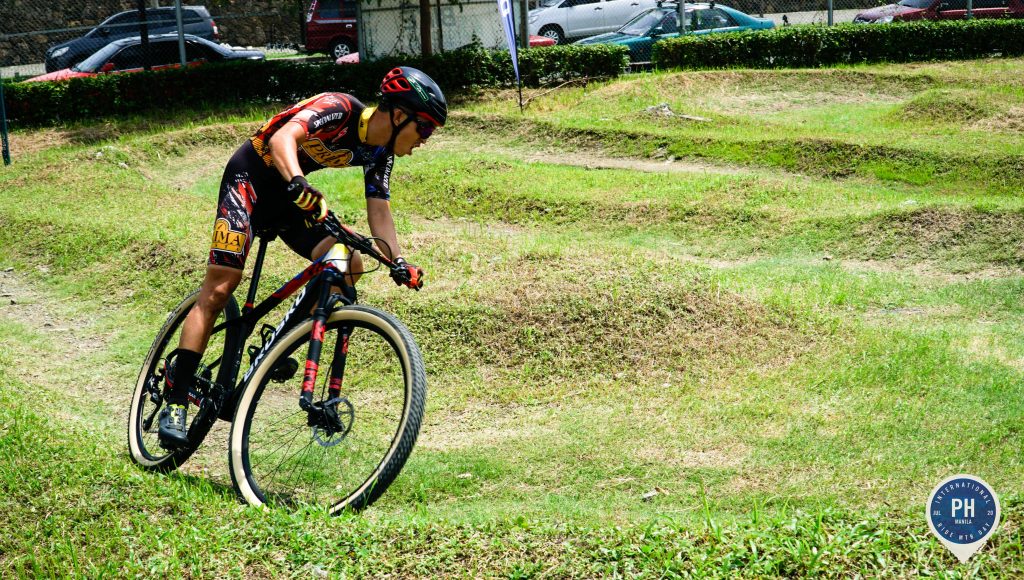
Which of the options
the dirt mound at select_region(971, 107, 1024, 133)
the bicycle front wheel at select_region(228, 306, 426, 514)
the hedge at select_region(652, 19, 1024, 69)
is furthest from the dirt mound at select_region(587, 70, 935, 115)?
the bicycle front wheel at select_region(228, 306, 426, 514)

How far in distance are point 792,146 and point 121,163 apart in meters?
9.68

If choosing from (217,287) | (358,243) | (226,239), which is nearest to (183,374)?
(217,287)

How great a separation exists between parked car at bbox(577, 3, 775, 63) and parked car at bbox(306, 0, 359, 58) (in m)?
9.53

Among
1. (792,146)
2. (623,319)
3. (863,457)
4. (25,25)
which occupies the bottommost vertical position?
(863,457)

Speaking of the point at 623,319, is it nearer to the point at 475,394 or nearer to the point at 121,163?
the point at 475,394

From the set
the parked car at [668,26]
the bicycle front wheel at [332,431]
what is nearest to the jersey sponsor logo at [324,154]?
the bicycle front wheel at [332,431]

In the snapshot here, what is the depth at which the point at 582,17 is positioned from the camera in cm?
2814

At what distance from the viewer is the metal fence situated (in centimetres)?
2094

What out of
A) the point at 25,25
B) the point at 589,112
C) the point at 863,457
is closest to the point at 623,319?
the point at 863,457

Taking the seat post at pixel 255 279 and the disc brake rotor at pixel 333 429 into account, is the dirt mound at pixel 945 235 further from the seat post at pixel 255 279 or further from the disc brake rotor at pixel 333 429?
the disc brake rotor at pixel 333 429

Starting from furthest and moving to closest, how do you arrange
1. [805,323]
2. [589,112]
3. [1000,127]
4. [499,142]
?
[589,112] → [499,142] → [1000,127] → [805,323]

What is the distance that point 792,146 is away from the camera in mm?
13117

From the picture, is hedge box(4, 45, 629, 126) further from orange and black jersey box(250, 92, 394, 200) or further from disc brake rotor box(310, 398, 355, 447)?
disc brake rotor box(310, 398, 355, 447)

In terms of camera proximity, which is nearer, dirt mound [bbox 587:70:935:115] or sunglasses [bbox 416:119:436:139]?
sunglasses [bbox 416:119:436:139]
